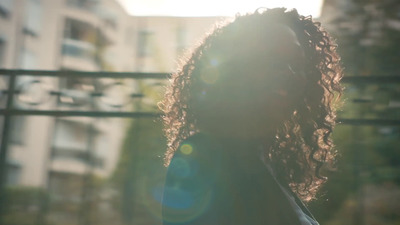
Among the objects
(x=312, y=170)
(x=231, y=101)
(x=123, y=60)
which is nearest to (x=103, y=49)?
(x=123, y=60)

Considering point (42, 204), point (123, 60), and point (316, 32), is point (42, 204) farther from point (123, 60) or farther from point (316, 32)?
point (316, 32)

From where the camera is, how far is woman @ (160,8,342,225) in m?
1.27

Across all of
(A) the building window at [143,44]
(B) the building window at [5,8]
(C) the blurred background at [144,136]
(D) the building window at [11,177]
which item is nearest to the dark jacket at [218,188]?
(C) the blurred background at [144,136]

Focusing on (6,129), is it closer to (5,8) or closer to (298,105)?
(298,105)

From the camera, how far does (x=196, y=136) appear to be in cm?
135

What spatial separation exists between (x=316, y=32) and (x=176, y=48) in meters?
3.28

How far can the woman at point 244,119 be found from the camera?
1.27 m

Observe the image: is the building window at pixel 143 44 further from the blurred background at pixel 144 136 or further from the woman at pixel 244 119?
the woman at pixel 244 119

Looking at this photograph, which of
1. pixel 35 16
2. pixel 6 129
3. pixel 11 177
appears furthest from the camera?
pixel 35 16

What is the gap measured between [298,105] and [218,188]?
0.66 m

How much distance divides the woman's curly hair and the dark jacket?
269 mm

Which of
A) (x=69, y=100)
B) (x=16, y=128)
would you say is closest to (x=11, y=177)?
(x=16, y=128)

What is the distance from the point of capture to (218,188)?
127 centimetres

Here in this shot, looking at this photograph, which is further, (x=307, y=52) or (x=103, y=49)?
(x=103, y=49)
